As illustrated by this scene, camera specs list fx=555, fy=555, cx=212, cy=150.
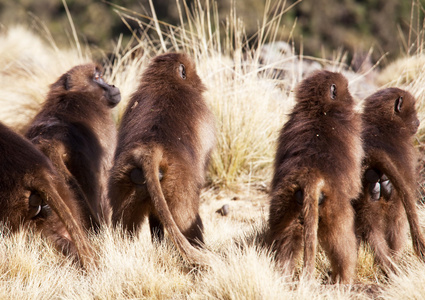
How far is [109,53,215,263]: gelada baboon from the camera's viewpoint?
3675 millimetres

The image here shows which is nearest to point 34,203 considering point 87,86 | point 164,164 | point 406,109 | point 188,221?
point 164,164

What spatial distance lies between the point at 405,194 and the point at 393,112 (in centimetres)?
86

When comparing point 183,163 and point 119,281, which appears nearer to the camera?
point 119,281

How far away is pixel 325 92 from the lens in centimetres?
401

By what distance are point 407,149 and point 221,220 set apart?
85.6 inches

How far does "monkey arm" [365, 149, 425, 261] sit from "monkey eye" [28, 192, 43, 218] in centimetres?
234

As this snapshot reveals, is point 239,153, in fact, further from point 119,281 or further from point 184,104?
point 119,281

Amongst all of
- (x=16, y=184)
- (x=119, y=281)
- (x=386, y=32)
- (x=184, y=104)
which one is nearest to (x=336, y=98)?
(x=184, y=104)

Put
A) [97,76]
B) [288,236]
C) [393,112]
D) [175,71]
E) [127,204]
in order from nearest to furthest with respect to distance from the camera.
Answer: [288,236] → [127,204] → [393,112] → [175,71] → [97,76]

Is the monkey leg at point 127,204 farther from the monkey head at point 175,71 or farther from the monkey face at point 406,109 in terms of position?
the monkey face at point 406,109

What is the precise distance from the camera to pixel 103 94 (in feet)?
17.5

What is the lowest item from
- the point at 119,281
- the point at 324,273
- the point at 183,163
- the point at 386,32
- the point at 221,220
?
the point at 386,32

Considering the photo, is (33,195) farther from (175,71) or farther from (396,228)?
(396,228)

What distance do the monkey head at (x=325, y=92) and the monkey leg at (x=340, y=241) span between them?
828mm
